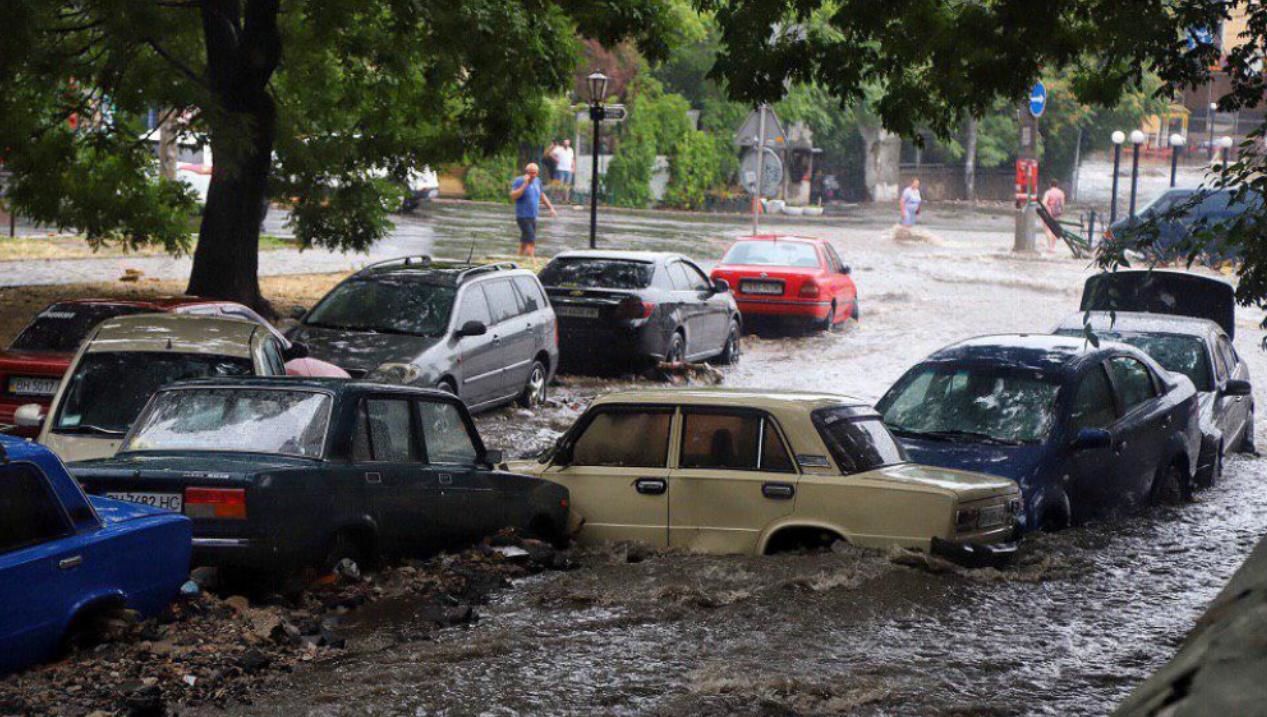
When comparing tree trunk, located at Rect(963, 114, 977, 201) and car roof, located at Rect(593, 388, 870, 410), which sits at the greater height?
tree trunk, located at Rect(963, 114, 977, 201)

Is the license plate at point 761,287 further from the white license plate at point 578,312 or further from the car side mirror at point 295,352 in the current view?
the car side mirror at point 295,352

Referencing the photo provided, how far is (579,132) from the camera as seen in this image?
55.6 meters

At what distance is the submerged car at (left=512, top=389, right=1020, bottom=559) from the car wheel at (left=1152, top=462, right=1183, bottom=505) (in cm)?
363

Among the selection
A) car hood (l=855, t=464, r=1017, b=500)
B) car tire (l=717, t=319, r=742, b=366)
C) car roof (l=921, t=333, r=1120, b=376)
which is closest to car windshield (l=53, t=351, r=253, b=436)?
car hood (l=855, t=464, r=1017, b=500)

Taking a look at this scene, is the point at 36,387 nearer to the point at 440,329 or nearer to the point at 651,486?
the point at 440,329

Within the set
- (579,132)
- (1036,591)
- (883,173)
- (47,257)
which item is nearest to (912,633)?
(1036,591)

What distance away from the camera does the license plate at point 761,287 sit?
26844 millimetres

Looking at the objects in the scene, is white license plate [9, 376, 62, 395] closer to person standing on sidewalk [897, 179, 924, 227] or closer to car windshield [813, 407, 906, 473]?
car windshield [813, 407, 906, 473]

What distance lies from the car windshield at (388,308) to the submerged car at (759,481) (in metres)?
5.86

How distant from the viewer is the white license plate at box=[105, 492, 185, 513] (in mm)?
8648

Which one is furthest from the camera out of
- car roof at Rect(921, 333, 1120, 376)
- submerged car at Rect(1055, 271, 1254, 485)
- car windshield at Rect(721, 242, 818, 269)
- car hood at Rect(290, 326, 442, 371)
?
car windshield at Rect(721, 242, 818, 269)

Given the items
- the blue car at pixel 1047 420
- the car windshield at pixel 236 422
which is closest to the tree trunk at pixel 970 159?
the blue car at pixel 1047 420

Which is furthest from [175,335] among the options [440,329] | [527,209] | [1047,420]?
[527,209]

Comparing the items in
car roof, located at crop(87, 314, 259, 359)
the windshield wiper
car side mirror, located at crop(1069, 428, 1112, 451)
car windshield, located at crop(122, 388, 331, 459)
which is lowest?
the windshield wiper
